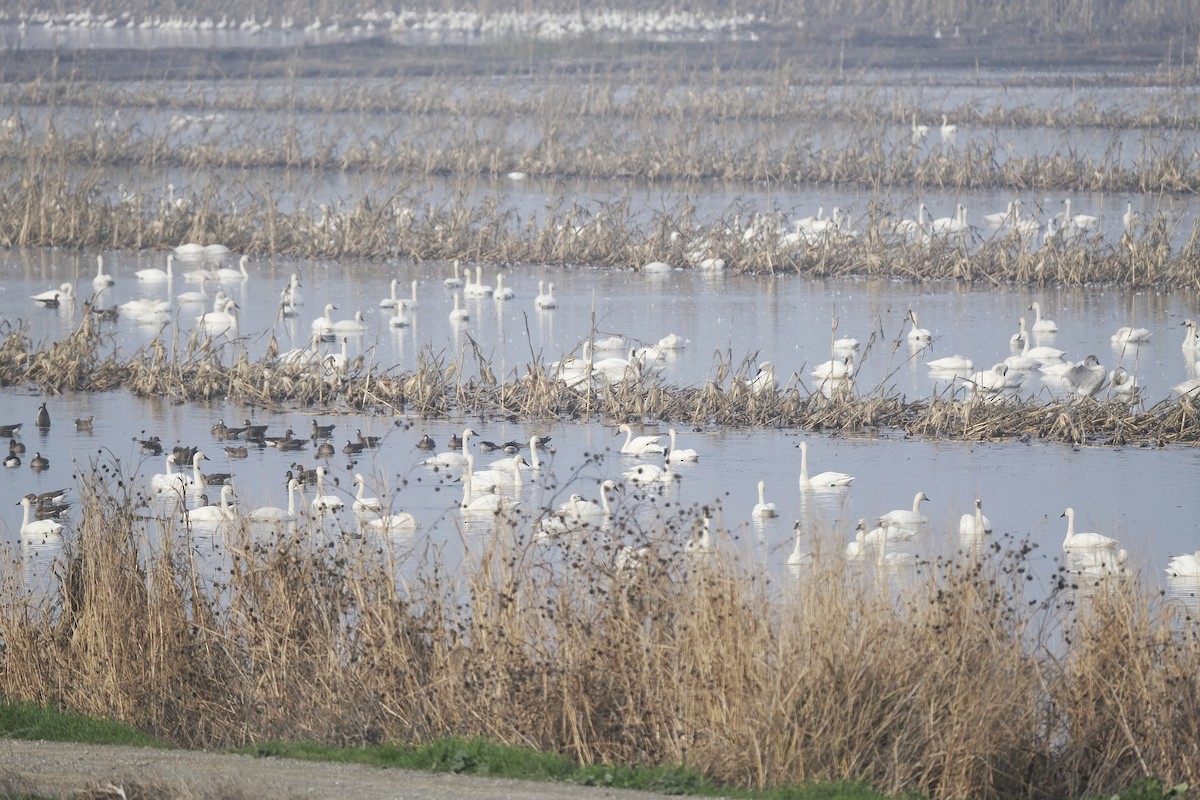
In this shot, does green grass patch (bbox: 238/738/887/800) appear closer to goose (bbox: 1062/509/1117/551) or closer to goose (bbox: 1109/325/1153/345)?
goose (bbox: 1062/509/1117/551)

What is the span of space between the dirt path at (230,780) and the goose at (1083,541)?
22.4ft

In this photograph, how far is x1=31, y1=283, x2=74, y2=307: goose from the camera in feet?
91.9

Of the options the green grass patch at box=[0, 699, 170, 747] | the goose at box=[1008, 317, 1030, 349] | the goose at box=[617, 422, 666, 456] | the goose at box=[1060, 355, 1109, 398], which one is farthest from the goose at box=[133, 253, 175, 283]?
the green grass patch at box=[0, 699, 170, 747]

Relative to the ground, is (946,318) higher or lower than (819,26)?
lower

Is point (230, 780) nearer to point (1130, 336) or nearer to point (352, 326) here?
point (352, 326)

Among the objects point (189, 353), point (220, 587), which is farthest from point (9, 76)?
point (220, 587)

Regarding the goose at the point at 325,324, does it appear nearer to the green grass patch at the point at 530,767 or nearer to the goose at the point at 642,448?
the goose at the point at 642,448

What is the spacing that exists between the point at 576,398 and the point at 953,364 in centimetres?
521

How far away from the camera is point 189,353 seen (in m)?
22.3

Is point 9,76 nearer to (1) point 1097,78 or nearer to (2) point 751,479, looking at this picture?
(1) point 1097,78

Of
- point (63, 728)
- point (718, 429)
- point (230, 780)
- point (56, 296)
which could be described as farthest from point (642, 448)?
point (56, 296)

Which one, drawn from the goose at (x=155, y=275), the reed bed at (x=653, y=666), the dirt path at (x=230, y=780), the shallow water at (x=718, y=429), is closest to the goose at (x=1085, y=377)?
the shallow water at (x=718, y=429)

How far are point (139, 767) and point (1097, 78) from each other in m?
54.3

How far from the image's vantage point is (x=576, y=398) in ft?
67.6
